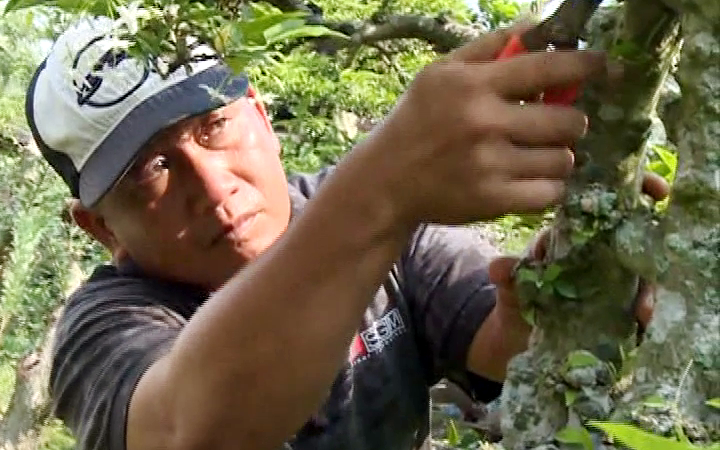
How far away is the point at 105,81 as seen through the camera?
92 centimetres

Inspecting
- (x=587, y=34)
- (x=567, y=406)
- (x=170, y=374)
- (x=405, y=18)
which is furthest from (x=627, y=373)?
(x=405, y=18)

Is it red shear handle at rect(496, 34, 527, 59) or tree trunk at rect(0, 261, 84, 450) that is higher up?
red shear handle at rect(496, 34, 527, 59)

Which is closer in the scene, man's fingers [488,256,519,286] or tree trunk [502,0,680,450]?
tree trunk [502,0,680,450]

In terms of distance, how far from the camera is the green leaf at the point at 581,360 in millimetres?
477

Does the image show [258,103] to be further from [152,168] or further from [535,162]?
[535,162]

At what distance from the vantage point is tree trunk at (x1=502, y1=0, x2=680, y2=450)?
0.48 meters

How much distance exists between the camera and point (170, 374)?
652 mm

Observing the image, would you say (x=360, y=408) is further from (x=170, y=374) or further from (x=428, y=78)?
(x=428, y=78)

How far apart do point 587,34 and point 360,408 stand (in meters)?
0.63

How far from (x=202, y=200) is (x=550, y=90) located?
51 centimetres

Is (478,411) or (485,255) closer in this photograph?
(485,255)

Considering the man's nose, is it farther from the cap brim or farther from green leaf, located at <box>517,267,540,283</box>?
green leaf, located at <box>517,267,540,283</box>

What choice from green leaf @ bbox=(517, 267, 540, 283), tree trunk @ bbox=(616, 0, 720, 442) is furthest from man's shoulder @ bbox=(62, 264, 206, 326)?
tree trunk @ bbox=(616, 0, 720, 442)

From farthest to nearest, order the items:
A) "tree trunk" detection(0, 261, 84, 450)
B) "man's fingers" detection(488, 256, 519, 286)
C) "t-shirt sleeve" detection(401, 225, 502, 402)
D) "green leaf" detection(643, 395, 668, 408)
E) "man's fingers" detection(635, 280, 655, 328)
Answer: "tree trunk" detection(0, 261, 84, 450) < "t-shirt sleeve" detection(401, 225, 502, 402) < "man's fingers" detection(488, 256, 519, 286) < "man's fingers" detection(635, 280, 655, 328) < "green leaf" detection(643, 395, 668, 408)
